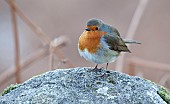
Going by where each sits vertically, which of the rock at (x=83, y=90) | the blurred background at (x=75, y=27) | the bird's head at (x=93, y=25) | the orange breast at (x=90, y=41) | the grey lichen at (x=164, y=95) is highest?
the bird's head at (x=93, y=25)

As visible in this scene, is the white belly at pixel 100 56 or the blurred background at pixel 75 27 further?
the blurred background at pixel 75 27

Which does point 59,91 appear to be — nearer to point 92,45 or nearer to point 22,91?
point 22,91

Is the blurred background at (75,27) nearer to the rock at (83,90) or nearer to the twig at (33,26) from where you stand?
the twig at (33,26)

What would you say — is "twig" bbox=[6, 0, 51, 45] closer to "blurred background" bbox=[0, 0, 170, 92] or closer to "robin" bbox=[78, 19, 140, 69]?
"robin" bbox=[78, 19, 140, 69]

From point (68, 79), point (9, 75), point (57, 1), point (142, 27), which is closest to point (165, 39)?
point (142, 27)

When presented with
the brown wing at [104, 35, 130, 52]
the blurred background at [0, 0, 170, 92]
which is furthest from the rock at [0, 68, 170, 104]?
the blurred background at [0, 0, 170, 92]

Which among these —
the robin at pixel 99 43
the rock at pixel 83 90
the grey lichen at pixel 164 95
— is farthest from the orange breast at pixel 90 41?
the grey lichen at pixel 164 95
